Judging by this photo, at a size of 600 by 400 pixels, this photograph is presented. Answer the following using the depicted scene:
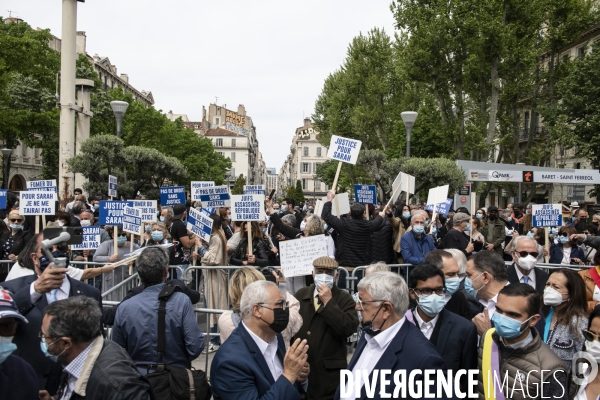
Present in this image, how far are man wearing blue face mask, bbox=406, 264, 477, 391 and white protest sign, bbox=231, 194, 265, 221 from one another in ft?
14.8

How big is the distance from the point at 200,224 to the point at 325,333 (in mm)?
4482

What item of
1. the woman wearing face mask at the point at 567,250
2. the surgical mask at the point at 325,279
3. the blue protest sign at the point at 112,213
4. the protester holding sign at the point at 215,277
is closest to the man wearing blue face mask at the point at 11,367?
the surgical mask at the point at 325,279

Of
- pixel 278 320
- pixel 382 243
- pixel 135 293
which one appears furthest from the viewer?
pixel 382 243

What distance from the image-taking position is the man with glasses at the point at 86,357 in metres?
2.92

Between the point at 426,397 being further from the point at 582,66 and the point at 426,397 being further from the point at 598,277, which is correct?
the point at 582,66

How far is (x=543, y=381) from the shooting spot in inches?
126

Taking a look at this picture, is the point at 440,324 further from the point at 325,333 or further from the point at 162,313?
the point at 162,313

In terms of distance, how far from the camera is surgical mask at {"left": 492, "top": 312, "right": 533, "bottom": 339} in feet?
11.3

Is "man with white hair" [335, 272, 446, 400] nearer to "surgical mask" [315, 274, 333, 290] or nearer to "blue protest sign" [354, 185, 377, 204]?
"surgical mask" [315, 274, 333, 290]

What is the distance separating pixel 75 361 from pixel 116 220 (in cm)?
673

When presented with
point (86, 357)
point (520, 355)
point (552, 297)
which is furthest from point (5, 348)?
point (552, 297)

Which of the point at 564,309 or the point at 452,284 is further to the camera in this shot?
the point at 452,284

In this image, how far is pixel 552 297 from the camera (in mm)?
4277

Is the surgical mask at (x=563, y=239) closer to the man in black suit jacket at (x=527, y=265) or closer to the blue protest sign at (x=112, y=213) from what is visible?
the man in black suit jacket at (x=527, y=265)
